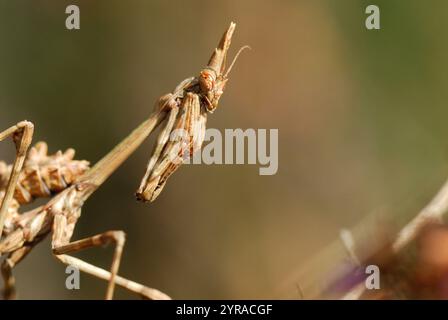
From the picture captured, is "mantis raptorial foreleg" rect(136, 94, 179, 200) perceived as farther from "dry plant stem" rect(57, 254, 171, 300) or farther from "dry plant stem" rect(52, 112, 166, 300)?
"dry plant stem" rect(57, 254, 171, 300)

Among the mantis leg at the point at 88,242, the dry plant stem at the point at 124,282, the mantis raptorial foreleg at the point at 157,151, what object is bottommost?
the dry plant stem at the point at 124,282

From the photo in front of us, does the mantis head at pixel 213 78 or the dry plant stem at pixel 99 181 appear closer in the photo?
the dry plant stem at pixel 99 181

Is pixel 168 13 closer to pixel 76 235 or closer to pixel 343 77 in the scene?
pixel 343 77

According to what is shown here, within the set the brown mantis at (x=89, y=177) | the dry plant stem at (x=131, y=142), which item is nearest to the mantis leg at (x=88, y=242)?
the brown mantis at (x=89, y=177)

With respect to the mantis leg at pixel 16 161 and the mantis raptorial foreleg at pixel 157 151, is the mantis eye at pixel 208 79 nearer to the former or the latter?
the mantis raptorial foreleg at pixel 157 151

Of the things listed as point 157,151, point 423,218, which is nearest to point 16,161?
point 157,151

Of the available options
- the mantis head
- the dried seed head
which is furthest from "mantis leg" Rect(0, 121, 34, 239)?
the mantis head

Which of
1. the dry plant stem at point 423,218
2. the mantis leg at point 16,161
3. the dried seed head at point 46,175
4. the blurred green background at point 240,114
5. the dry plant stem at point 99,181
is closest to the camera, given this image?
the dry plant stem at point 423,218
